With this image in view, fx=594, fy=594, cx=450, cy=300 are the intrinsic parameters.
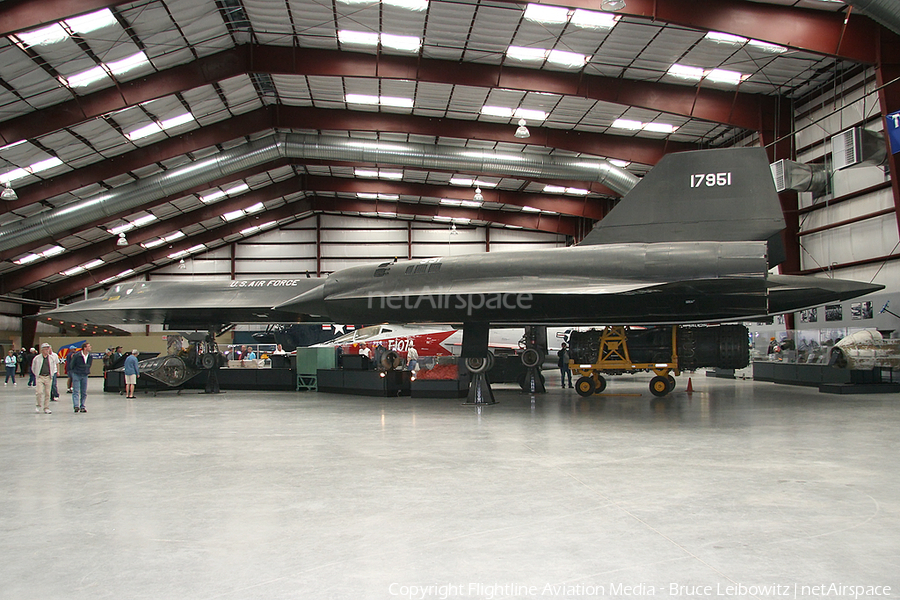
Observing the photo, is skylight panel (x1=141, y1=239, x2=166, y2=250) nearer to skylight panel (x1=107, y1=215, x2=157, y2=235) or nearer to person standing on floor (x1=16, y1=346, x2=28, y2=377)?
skylight panel (x1=107, y1=215, x2=157, y2=235)

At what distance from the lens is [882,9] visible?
10.8 meters

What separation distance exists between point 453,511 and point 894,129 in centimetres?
1347

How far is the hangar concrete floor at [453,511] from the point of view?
139 inches

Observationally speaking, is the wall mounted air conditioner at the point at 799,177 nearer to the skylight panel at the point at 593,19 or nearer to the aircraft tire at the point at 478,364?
the skylight panel at the point at 593,19

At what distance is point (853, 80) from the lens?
57.9 ft

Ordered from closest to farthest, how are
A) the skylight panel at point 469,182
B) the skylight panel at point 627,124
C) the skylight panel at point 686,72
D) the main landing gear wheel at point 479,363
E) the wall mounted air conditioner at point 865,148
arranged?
the main landing gear wheel at point 479,363
the wall mounted air conditioner at point 865,148
the skylight panel at point 686,72
the skylight panel at point 627,124
the skylight panel at point 469,182

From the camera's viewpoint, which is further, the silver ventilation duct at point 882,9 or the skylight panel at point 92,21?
the skylight panel at point 92,21

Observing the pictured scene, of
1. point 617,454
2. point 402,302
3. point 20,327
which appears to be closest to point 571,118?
point 402,302

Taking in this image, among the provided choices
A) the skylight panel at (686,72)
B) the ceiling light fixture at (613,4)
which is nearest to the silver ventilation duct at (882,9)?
the ceiling light fixture at (613,4)

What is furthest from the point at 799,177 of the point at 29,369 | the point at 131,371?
the point at 29,369

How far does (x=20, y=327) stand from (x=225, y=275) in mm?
14086

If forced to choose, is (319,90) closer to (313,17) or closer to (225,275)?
(313,17)

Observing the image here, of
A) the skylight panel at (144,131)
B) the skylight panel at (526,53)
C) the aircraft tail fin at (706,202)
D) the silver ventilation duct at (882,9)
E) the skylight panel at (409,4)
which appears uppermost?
the skylight panel at (409,4)

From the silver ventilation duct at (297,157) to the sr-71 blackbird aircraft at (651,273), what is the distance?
11295 millimetres
